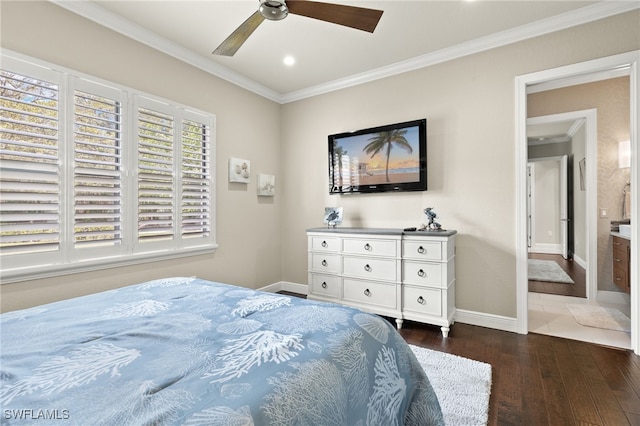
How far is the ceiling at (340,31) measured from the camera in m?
2.44

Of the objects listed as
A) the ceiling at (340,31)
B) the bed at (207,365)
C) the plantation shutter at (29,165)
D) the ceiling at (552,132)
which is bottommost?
the bed at (207,365)

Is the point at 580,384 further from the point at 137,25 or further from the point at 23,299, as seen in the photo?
the point at 137,25

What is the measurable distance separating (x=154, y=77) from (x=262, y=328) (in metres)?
2.83

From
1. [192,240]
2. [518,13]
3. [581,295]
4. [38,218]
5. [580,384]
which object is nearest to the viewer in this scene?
[580,384]

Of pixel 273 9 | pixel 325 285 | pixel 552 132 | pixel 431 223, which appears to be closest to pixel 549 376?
pixel 431 223

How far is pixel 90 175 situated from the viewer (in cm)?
241

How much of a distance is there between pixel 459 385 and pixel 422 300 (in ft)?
3.12

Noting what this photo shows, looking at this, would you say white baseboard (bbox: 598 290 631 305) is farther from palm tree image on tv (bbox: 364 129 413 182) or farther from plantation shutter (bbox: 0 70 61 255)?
plantation shutter (bbox: 0 70 61 255)

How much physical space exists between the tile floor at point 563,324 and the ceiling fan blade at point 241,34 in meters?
3.54

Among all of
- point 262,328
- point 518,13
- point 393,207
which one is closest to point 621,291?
point 393,207

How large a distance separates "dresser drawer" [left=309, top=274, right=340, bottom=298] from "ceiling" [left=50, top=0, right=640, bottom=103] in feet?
8.09

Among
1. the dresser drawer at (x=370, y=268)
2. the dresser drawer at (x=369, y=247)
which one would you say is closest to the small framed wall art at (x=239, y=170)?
the dresser drawer at (x=369, y=247)

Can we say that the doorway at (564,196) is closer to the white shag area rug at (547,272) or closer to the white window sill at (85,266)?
the white shag area rug at (547,272)

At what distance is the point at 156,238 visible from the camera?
9.45 feet
